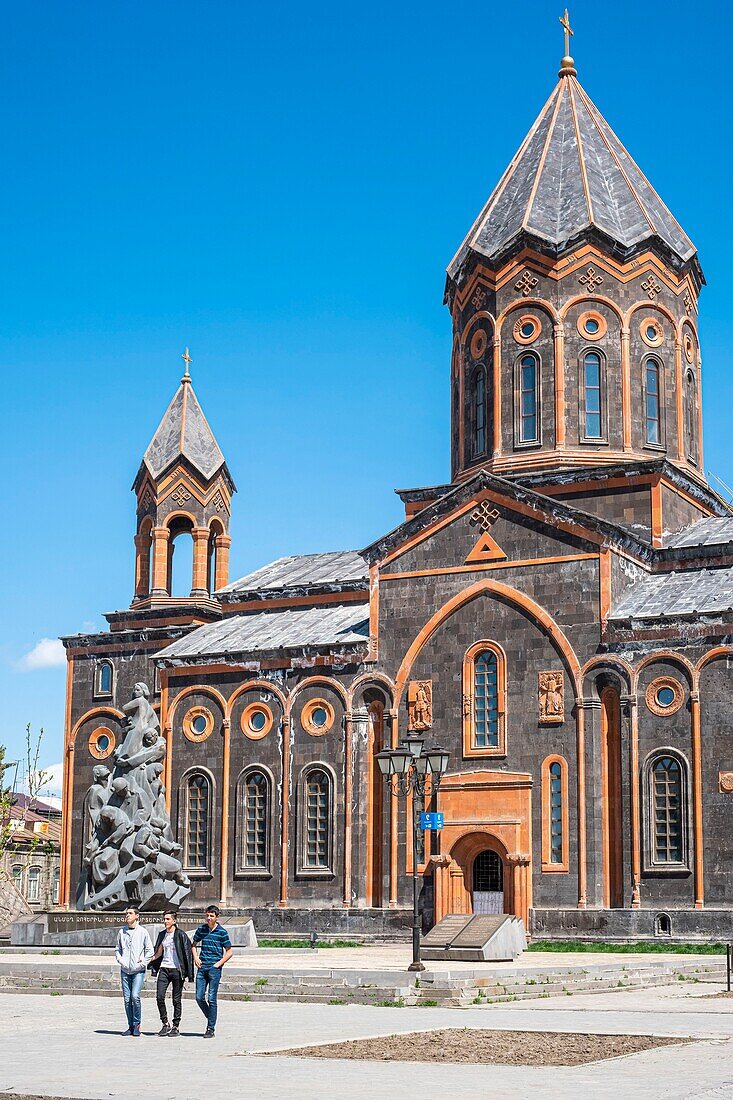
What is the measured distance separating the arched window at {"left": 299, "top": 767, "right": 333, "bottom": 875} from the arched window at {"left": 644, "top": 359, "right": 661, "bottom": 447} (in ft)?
42.6

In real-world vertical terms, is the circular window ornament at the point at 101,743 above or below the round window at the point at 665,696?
below

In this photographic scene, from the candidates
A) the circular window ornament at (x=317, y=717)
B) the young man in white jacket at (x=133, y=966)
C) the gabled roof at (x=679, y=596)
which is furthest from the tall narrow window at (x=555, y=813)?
the young man in white jacket at (x=133, y=966)

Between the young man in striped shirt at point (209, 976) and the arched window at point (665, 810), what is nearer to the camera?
the young man in striped shirt at point (209, 976)

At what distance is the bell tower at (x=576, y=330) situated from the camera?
4234 cm

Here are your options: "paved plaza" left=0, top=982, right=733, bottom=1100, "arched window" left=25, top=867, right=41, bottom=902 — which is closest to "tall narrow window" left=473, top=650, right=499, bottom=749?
"paved plaza" left=0, top=982, right=733, bottom=1100

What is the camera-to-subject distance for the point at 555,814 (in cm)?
3722

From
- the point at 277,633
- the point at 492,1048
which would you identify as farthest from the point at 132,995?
the point at 277,633

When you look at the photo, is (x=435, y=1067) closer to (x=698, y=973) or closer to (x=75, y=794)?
(x=698, y=973)

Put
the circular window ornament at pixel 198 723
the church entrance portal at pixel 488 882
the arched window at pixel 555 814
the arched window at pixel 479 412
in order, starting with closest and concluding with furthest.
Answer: the arched window at pixel 555 814 → the church entrance portal at pixel 488 882 → the arched window at pixel 479 412 → the circular window ornament at pixel 198 723

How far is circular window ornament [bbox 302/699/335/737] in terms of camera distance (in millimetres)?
42000

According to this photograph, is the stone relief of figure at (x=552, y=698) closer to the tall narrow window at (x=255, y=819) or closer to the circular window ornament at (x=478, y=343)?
the tall narrow window at (x=255, y=819)

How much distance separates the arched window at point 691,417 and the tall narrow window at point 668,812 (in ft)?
36.6

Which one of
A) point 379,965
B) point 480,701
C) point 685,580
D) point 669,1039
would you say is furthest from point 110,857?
point 669,1039

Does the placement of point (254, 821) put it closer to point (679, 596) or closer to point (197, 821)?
point (197, 821)
